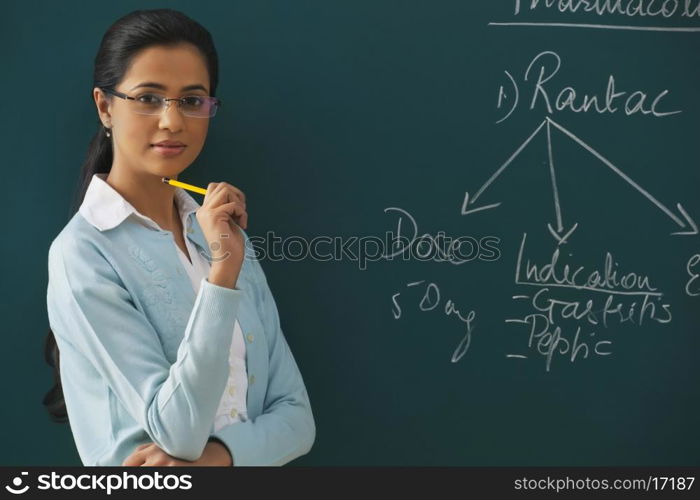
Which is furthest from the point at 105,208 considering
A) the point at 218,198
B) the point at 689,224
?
the point at 689,224

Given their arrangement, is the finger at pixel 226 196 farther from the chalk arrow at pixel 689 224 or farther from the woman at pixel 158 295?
the chalk arrow at pixel 689 224

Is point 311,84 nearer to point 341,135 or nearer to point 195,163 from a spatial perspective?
point 341,135

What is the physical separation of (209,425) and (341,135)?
27.2 inches

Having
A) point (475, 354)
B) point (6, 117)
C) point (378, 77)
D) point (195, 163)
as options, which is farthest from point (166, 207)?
→ point (475, 354)

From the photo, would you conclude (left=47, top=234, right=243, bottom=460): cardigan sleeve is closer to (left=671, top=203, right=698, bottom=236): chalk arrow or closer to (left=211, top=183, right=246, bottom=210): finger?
(left=211, top=183, right=246, bottom=210): finger

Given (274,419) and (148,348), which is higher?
(148,348)

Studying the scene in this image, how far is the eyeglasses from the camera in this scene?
1432 millimetres

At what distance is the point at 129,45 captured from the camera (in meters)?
1.43

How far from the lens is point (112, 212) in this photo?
1.44 metres

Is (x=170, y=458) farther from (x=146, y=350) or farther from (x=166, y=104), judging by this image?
(x=166, y=104)

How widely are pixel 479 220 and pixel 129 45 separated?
77 centimetres

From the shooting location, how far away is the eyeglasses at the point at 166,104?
→ 1432 mm

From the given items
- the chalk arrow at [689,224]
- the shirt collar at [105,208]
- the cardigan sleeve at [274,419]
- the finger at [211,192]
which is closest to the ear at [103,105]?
the shirt collar at [105,208]

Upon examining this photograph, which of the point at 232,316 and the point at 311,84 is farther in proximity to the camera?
the point at 311,84
